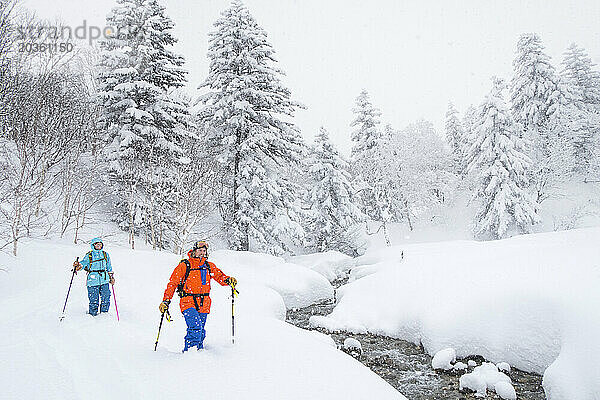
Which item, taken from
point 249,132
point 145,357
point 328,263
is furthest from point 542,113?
point 145,357

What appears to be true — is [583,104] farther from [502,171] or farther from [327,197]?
[327,197]

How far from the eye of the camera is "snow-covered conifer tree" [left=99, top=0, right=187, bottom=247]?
18797 millimetres

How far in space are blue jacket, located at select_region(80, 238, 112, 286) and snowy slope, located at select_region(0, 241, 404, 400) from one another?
2.44 ft

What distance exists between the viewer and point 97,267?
8.37 meters

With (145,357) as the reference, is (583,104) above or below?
above

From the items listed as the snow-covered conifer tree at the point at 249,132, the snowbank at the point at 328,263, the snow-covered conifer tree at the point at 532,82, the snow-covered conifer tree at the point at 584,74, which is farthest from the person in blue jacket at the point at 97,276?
the snow-covered conifer tree at the point at 584,74

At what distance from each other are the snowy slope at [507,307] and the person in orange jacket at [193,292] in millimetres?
6176

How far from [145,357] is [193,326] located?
2.62ft

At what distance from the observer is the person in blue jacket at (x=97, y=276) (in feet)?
26.9

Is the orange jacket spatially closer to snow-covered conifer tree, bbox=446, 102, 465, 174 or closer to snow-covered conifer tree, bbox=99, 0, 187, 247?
snow-covered conifer tree, bbox=99, 0, 187, 247

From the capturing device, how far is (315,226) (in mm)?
31484

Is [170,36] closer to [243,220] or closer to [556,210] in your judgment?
[243,220]

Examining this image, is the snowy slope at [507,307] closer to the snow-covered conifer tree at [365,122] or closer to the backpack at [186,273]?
the backpack at [186,273]

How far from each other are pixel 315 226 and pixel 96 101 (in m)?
18.0
